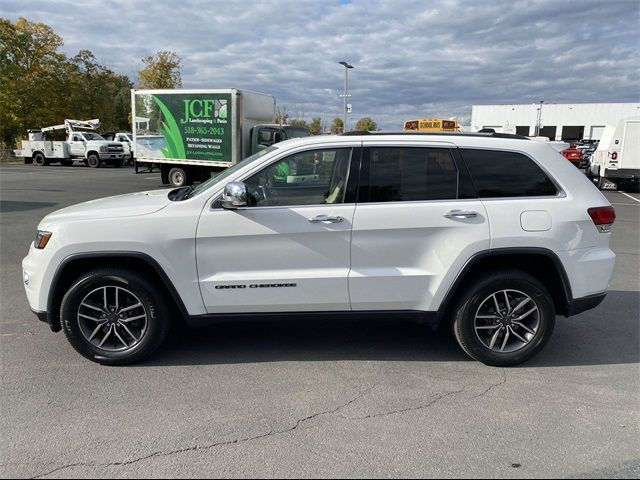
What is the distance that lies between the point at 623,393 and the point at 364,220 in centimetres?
225

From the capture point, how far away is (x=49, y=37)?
145ft

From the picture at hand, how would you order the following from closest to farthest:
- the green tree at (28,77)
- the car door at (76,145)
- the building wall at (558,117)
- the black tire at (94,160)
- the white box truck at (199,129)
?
1. the white box truck at (199,129)
2. the black tire at (94,160)
3. the car door at (76,145)
4. the green tree at (28,77)
5. the building wall at (558,117)

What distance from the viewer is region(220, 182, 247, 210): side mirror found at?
3521 millimetres

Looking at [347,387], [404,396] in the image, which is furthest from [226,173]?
[404,396]

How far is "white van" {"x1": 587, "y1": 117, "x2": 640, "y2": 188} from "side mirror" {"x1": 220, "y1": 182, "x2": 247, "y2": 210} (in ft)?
59.3

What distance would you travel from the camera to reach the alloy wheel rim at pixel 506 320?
153 inches

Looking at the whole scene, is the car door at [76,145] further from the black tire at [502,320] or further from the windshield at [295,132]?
the black tire at [502,320]

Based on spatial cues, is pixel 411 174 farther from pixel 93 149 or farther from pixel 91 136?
pixel 91 136

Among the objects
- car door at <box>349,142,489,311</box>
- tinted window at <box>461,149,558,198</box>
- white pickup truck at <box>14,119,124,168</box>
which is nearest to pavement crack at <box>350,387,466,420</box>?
car door at <box>349,142,489,311</box>

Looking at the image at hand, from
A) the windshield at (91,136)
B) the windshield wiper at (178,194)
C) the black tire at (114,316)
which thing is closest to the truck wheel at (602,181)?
the windshield wiper at (178,194)

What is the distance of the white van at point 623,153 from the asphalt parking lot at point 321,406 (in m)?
15.3

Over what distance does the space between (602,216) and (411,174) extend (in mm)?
1526

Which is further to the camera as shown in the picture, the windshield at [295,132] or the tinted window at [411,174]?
the windshield at [295,132]

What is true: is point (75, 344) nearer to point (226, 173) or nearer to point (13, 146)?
point (226, 173)
